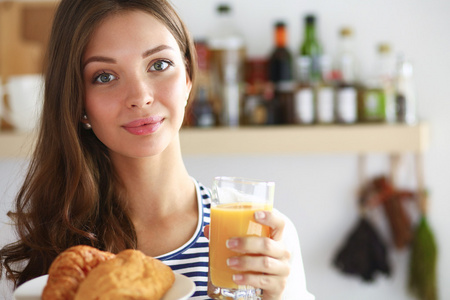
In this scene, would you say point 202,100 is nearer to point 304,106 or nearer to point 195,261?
point 304,106

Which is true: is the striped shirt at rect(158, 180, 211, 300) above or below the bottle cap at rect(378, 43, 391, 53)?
below

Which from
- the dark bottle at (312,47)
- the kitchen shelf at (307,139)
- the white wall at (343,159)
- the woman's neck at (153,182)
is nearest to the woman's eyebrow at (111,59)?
the woman's neck at (153,182)

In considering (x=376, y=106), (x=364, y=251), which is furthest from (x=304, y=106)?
(x=364, y=251)

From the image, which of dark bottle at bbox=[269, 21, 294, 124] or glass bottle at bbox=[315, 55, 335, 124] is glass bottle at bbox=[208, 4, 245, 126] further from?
glass bottle at bbox=[315, 55, 335, 124]

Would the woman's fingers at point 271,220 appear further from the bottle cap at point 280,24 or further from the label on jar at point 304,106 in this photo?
the bottle cap at point 280,24

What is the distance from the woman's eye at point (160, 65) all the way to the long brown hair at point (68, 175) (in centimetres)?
9

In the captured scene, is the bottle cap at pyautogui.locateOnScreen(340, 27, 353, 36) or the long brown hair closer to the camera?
the long brown hair

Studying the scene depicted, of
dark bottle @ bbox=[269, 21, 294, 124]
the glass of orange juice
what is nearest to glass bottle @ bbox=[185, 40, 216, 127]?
dark bottle @ bbox=[269, 21, 294, 124]

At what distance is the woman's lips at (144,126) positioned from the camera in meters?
1.00

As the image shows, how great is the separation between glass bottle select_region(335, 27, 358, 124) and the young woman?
91cm

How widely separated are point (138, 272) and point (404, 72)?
164 cm

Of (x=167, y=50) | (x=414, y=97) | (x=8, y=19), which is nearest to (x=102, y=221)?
(x=167, y=50)

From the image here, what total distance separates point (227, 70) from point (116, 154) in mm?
1076

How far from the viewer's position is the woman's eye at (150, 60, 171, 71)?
3.44 ft
